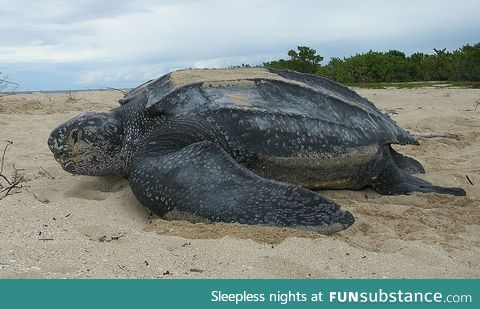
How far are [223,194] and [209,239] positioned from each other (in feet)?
0.95

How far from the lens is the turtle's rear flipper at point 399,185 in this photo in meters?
2.65

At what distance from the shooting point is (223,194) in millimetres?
2021

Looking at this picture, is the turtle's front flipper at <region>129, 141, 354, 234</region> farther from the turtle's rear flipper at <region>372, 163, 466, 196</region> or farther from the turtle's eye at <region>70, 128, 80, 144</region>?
the turtle's rear flipper at <region>372, 163, 466, 196</region>

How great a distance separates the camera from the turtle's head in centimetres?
260

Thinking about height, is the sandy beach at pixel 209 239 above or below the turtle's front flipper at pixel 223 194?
below

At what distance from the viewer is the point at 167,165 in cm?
214

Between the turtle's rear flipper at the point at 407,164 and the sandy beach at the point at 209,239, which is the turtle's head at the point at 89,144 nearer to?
the sandy beach at the point at 209,239

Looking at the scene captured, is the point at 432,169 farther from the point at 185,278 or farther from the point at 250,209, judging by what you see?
the point at 185,278

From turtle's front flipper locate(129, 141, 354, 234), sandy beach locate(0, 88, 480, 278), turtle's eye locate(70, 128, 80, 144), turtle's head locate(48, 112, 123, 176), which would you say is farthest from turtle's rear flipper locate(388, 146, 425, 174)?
turtle's eye locate(70, 128, 80, 144)

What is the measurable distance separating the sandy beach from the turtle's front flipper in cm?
7

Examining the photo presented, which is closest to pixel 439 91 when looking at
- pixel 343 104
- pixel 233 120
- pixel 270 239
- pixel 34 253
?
pixel 343 104

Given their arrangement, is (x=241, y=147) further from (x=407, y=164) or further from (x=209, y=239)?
(x=407, y=164)

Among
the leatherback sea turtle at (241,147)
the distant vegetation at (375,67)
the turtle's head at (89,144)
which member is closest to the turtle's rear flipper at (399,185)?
the leatherback sea turtle at (241,147)

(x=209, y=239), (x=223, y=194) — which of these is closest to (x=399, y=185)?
(x=223, y=194)
